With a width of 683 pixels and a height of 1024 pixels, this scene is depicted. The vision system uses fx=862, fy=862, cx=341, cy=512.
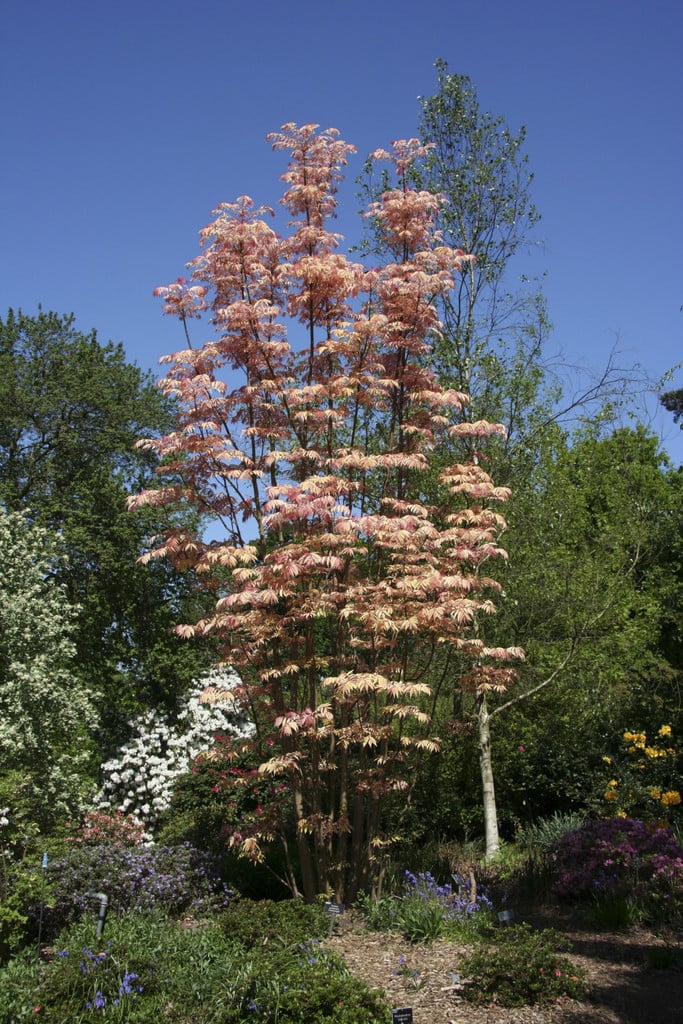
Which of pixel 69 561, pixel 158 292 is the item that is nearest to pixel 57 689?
pixel 69 561

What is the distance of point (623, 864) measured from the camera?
731 centimetres

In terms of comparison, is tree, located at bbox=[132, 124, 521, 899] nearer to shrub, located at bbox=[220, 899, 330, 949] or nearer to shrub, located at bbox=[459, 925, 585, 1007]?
shrub, located at bbox=[220, 899, 330, 949]

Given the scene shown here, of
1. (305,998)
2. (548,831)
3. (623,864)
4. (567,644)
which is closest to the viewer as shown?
(305,998)

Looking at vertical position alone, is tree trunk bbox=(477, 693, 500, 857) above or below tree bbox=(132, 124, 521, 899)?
below

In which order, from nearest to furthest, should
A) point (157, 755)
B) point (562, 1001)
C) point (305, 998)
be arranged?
point (305, 998)
point (562, 1001)
point (157, 755)

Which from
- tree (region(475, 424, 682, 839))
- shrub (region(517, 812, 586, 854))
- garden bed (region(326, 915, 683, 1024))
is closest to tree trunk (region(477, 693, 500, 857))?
tree (region(475, 424, 682, 839))

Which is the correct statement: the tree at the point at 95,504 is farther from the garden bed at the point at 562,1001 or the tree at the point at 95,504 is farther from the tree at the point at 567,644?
the garden bed at the point at 562,1001

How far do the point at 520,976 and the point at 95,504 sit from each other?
12452 mm

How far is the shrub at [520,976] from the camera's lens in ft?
16.5

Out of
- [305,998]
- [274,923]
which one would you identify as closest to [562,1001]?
[305,998]

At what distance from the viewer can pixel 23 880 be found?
6.48 meters

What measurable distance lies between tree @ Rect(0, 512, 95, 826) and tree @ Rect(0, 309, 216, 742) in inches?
93.5

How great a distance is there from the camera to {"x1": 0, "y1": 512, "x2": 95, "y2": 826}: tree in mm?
10914

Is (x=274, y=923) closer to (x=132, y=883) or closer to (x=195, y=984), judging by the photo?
(x=195, y=984)
